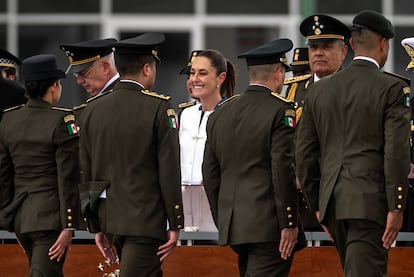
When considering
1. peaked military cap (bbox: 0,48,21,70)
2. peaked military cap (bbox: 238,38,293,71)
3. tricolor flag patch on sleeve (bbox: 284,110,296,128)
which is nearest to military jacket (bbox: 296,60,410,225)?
tricolor flag patch on sleeve (bbox: 284,110,296,128)

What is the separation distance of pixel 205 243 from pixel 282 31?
5.13 m

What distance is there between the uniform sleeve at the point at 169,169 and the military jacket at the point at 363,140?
2.30 ft

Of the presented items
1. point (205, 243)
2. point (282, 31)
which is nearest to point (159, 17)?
point (282, 31)

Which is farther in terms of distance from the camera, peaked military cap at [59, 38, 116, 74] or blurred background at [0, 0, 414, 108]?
blurred background at [0, 0, 414, 108]

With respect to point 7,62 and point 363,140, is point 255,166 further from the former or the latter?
point 7,62

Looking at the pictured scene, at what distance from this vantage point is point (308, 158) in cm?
671

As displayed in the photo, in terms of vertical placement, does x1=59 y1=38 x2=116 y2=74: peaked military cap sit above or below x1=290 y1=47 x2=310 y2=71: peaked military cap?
above

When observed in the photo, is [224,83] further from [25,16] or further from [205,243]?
[25,16]

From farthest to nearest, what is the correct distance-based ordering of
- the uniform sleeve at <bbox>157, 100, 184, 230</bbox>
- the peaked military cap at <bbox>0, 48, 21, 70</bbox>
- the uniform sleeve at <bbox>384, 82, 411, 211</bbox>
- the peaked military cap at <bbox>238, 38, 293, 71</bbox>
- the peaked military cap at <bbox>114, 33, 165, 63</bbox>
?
the peaked military cap at <bbox>0, 48, 21, 70</bbox>
the peaked military cap at <bbox>238, 38, 293, 71</bbox>
the peaked military cap at <bbox>114, 33, 165, 63</bbox>
the uniform sleeve at <bbox>157, 100, 184, 230</bbox>
the uniform sleeve at <bbox>384, 82, 411, 211</bbox>

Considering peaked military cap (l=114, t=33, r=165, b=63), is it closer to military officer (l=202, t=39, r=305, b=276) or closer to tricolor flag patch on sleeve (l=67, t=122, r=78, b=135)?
military officer (l=202, t=39, r=305, b=276)

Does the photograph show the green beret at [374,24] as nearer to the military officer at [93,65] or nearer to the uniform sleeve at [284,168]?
the uniform sleeve at [284,168]

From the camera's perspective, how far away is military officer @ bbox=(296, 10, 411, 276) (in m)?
6.34

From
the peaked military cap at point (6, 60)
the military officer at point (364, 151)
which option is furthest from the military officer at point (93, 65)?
the peaked military cap at point (6, 60)

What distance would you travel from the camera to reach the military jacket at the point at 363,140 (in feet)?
20.7
